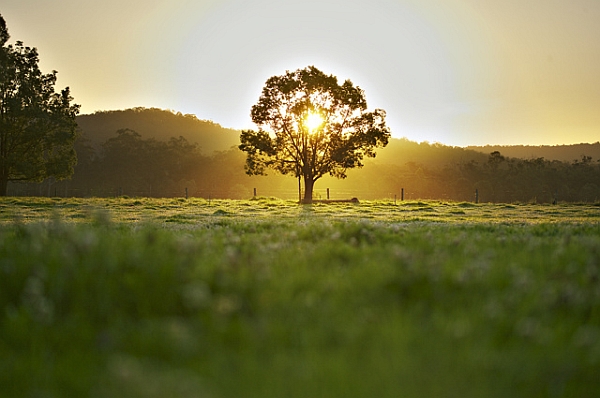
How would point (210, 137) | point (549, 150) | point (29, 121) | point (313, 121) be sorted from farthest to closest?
point (549, 150) → point (210, 137) → point (313, 121) → point (29, 121)

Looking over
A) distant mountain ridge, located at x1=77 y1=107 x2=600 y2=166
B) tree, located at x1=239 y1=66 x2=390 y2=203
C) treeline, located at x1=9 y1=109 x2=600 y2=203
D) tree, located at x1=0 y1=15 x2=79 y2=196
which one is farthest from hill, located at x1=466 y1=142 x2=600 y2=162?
tree, located at x1=0 y1=15 x2=79 y2=196

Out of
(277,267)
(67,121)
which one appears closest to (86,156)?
(67,121)

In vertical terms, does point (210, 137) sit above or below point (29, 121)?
above

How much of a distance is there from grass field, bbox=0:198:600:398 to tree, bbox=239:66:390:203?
51.6 metres

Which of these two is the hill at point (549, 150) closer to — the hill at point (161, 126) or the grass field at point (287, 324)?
the hill at point (161, 126)

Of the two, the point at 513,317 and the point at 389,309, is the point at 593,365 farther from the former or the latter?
the point at 389,309

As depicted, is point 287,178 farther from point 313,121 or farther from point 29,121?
point 29,121

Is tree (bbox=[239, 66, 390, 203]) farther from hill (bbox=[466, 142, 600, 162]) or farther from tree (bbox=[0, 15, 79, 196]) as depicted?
hill (bbox=[466, 142, 600, 162])

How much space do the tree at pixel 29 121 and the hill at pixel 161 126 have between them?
291 feet

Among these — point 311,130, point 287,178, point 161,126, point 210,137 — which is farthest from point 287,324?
point 161,126

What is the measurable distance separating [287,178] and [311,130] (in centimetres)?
7762

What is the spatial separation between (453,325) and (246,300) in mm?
1562

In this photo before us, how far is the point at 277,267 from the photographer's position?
4824 millimetres

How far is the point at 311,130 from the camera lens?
57688mm
